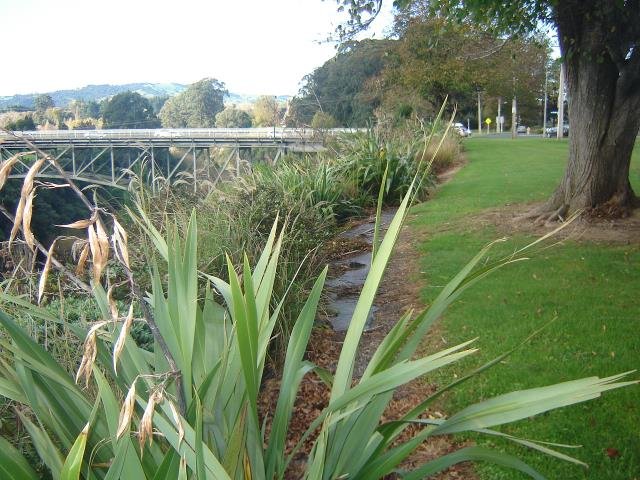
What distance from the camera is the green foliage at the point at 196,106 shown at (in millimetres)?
14594

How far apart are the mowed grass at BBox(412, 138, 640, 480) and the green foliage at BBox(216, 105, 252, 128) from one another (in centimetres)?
935

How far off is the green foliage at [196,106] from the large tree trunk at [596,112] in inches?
330

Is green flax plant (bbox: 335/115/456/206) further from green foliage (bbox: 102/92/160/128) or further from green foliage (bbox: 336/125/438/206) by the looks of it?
green foliage (bbox: 102/92/160/128)

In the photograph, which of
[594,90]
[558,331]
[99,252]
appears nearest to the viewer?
[99,252]

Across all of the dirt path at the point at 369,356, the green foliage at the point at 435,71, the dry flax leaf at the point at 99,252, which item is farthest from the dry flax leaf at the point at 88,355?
the green foliage at the point at 435,71

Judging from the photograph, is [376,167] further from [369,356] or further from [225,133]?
[369,356]

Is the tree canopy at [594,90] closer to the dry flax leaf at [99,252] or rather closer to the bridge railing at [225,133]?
the bridge railing at [225,133]

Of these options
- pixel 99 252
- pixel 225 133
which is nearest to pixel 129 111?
pixel 225 133

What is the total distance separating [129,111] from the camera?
12828mm

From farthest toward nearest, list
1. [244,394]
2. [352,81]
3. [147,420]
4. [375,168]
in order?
[352,81]
[375,168]
[244,394]
[147,420]

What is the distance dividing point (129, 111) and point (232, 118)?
198 inches

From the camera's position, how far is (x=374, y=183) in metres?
11.5

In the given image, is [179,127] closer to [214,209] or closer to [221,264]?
[214,209]

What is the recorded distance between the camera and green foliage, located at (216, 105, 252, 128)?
16.7m
